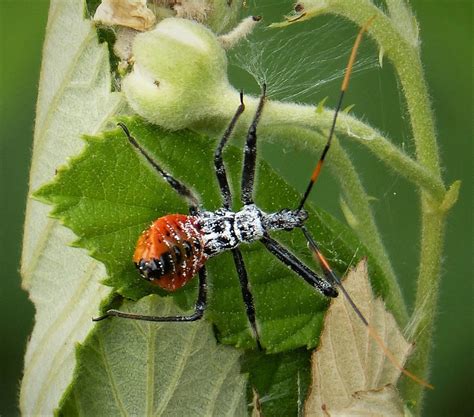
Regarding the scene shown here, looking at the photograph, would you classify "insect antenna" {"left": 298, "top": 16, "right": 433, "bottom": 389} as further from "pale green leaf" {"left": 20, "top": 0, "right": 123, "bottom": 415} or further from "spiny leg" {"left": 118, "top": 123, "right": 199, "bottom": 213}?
"pale green leaf" {"left": 20, "top": 0, "right": 123, "bottom": 415}

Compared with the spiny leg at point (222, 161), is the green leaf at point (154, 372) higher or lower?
lower

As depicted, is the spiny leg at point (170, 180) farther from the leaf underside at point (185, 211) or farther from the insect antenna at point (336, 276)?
the insect antenna at point (336, 276)

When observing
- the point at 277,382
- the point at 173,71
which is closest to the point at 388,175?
the point at 277,382

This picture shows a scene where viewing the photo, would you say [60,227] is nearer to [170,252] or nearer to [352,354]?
[170,252]

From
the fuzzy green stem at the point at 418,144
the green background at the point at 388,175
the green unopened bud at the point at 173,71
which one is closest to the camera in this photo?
the green unopened bud at the point at 173,71

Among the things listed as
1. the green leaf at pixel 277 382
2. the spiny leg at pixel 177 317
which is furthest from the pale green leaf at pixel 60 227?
the green leaf at pixel 277 382

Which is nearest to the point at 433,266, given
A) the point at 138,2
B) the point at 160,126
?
the point at 160,126

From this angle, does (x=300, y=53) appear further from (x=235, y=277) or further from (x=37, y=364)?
(x=37, y=364)
